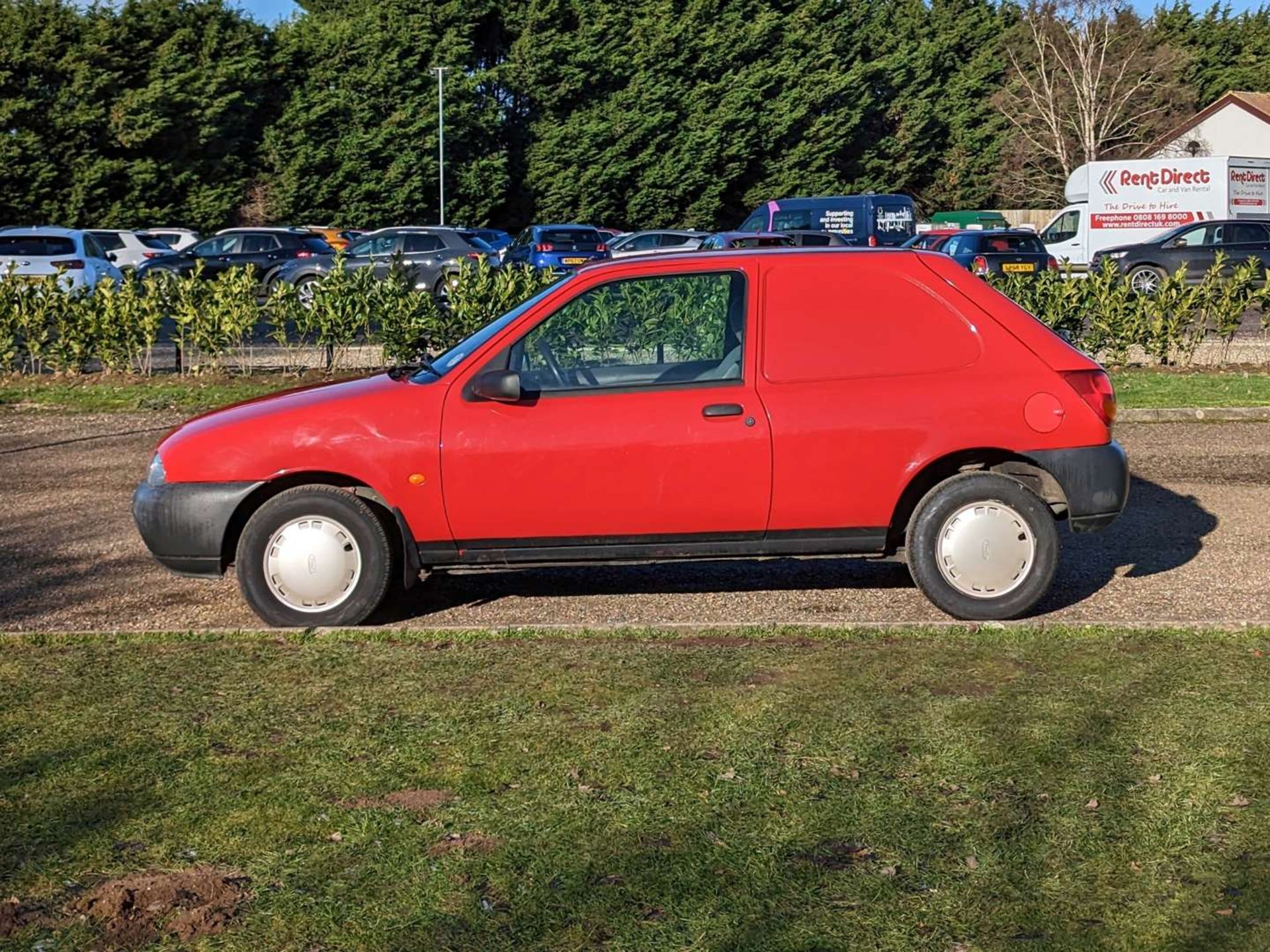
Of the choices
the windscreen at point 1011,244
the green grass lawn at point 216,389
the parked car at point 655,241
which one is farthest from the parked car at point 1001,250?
the green grass lawn at point 216,389

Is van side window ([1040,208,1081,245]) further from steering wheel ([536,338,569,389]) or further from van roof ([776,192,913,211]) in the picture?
steering wheel ([536,338,569,389])

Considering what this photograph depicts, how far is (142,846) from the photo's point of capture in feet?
14.5

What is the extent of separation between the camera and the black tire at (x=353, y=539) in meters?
6.95

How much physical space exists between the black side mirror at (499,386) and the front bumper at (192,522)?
1105mm

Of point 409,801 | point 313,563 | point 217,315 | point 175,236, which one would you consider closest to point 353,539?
point 313,563

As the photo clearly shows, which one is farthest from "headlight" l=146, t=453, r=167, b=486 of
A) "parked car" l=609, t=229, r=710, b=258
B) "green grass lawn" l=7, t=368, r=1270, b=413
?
"parked car" l=609, t=229, r=710, b=258

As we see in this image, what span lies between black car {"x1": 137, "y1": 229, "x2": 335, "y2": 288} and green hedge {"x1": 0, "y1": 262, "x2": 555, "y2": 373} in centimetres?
1612

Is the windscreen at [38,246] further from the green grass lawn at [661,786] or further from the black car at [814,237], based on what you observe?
the green grass lawn at [661,786]

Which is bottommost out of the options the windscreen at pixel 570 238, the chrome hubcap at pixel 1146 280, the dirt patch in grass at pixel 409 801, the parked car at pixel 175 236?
the dirt patch in grass at pixel 409 801

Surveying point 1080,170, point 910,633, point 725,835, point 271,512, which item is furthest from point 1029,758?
point 1080,170

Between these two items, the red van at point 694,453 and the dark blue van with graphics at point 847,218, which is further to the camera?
the dark blue van with graphics at point 847,218

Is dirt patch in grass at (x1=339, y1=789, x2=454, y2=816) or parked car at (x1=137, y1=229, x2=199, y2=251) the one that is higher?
parked car at (x1=137, y1=229, x2=199, y2=251)

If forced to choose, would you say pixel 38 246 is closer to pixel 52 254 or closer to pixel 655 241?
pixel 52 254

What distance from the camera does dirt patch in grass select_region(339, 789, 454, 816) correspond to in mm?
4707
